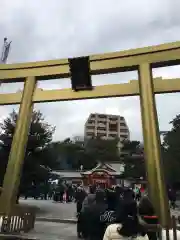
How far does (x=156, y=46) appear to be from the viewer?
7.69 metres

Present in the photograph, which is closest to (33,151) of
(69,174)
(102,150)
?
(69,174)

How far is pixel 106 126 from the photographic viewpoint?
2899 inches

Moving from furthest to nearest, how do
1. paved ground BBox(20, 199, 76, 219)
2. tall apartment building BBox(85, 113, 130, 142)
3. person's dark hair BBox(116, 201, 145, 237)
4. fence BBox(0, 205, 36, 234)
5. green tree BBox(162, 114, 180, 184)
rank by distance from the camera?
tall apartment building BBox(85, 113, 130, 142)
green tree BBox(162, 114, 180, 184)
paved ground BBox(20, 199, 76, 219)
fence BBox(0, 205, 36, 234)
person's dark hair BBox(116, 201, 145, 237)

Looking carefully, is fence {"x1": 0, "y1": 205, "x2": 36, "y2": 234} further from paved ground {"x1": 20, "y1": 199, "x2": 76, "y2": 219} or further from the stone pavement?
paved ground {"x1": 20, "y1": 199, "x2": 76, "y2": 219}

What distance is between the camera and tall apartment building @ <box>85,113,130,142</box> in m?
72.1

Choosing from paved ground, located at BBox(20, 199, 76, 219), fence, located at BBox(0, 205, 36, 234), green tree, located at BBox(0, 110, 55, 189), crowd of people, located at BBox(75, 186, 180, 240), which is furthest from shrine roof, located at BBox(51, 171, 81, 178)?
crowd of people, located at BBox(75, 186, 180, 240)

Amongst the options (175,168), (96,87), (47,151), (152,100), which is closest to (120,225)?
(152,100)

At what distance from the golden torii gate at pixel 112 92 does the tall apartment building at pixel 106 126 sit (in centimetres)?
6265

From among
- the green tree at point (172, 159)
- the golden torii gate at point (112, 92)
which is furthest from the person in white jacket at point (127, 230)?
the green tree at point (172, 159)

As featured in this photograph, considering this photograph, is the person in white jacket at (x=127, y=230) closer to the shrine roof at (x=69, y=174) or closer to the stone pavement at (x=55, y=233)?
the stone pavement at (x=55, y=233)

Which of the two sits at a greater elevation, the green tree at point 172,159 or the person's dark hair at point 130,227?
the green tree at point 172,159

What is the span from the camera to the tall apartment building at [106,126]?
72.1m

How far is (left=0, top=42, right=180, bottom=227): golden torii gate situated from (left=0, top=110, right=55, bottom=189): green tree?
12.7 feet

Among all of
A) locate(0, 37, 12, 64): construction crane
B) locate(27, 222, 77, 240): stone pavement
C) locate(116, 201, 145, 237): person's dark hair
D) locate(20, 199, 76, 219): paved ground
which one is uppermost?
locate(0, 37, 12, 64): construction crane
